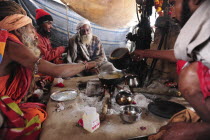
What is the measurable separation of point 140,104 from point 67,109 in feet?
3.08

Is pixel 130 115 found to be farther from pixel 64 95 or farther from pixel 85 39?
pixel 85 39

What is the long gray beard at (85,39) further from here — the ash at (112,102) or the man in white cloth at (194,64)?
the man in white cloth at (194,64)

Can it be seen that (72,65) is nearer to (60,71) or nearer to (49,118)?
(60,71)

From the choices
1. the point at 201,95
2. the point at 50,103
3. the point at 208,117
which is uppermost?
the point at 201,95

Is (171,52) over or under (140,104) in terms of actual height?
over

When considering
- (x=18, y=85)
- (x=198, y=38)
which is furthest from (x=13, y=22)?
(x=198, y=38)

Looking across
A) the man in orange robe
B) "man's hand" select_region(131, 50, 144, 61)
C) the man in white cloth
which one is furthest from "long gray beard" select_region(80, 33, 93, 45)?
the man in white cloth

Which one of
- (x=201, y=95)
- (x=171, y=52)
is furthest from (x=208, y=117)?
(x=171, y=52)

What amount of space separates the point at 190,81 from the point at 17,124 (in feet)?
5.77

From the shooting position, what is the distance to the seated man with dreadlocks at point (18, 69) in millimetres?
1778

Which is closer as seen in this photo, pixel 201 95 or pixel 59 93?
pixel 201 95

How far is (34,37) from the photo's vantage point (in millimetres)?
2391

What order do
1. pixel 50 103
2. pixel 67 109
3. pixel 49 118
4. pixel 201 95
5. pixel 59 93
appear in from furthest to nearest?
pixel 59 93 → pixel 50 103 → pixel 67 109 → pixel 49 118 → pixel 201 95

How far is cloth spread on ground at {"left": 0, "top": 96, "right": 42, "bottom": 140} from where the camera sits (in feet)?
5.62
